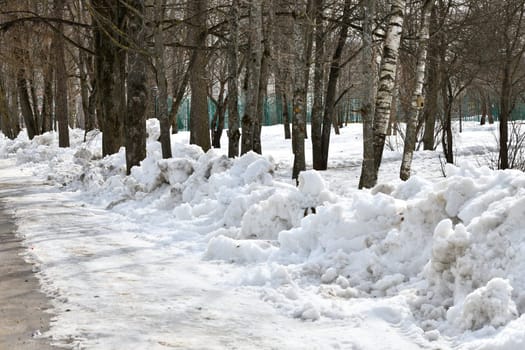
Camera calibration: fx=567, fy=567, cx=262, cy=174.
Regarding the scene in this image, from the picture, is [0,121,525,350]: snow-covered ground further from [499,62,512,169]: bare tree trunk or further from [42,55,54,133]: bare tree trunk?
[42,55,54,133]: bare tree trunk

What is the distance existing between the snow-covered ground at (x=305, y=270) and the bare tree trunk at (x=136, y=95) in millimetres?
3863

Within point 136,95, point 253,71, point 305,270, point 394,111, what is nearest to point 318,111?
point 253,71

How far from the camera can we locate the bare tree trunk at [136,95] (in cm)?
1130

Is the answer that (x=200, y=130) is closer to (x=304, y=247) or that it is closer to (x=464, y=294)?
(x=304, y=247)

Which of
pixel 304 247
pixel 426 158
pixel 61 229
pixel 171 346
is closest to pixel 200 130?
pixel 426 158

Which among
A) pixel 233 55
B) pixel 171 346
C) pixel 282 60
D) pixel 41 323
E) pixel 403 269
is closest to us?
pixel 171 346

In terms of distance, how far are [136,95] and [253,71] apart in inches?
93.8

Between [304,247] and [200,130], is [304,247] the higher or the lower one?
the lower one

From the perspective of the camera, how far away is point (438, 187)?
502cm

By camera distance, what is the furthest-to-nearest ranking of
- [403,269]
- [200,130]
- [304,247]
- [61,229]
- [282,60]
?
[282,60] < [200,130] < [61,229] < [304,247] < [403,269]

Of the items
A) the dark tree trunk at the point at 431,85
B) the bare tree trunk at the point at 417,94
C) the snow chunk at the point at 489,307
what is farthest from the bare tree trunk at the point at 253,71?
the snow chunk at the point at 489,307

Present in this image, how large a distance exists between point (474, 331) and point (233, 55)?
9268 mm

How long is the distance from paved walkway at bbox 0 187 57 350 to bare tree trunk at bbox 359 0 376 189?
18.0 feet

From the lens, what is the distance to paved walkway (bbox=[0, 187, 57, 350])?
346 centimetres
